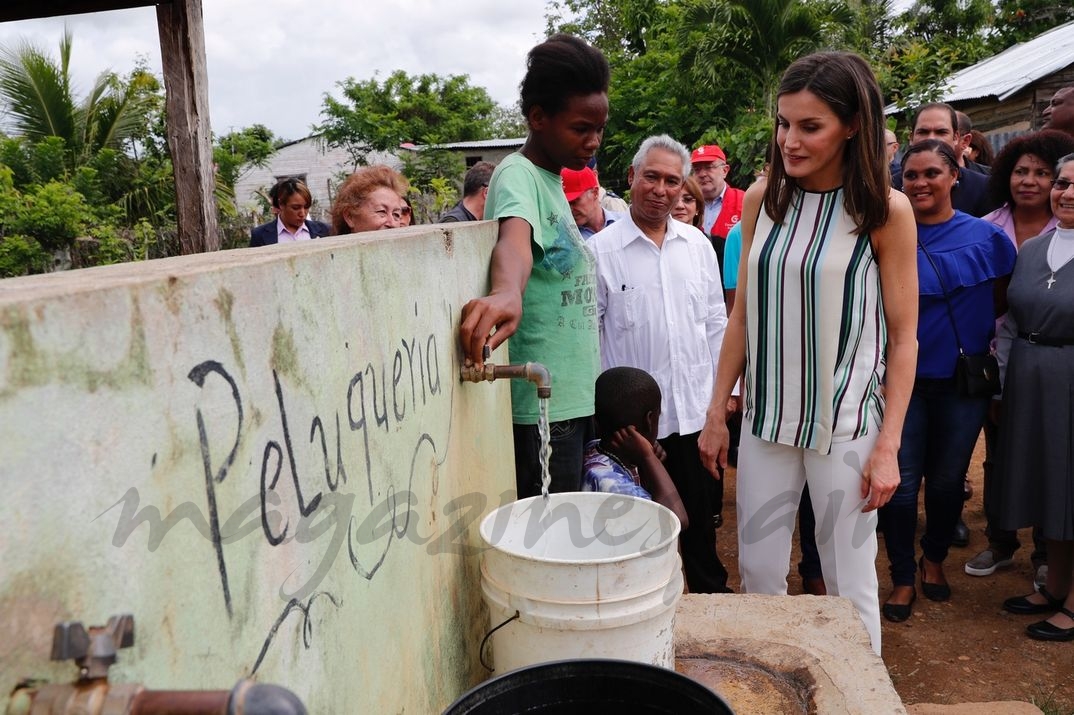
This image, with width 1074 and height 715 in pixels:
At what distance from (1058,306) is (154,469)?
353 centimetres

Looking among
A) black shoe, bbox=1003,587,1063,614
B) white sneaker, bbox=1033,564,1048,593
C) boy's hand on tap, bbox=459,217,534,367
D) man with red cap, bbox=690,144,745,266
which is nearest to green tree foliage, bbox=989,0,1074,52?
man with red cap, bbox=690,144,745,266

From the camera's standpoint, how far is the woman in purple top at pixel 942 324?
11.6 ft

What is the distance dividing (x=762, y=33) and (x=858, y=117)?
36.0 feet

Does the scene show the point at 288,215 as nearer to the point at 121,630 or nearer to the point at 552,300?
the point at 552,300

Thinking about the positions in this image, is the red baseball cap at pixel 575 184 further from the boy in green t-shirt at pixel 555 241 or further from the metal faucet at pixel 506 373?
the metal faucet at pixel 506 373

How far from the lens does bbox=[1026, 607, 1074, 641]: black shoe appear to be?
354cm

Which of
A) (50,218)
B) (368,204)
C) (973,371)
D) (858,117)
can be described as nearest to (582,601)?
(858,117)

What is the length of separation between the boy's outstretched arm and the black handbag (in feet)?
4.82

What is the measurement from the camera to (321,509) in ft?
4.21

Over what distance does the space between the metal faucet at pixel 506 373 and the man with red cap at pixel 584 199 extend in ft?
8.25

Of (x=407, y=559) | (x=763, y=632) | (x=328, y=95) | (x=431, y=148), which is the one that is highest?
(x=328, y=95)

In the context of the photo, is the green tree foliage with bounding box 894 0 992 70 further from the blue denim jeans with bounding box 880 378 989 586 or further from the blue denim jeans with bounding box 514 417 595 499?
the blue denim jeans with bounding box 514 417 595 499

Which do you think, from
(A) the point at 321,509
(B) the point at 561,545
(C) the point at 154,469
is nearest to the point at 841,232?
(B) the point at 561,545

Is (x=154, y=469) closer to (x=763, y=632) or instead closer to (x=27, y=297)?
(x=27, y=297)
